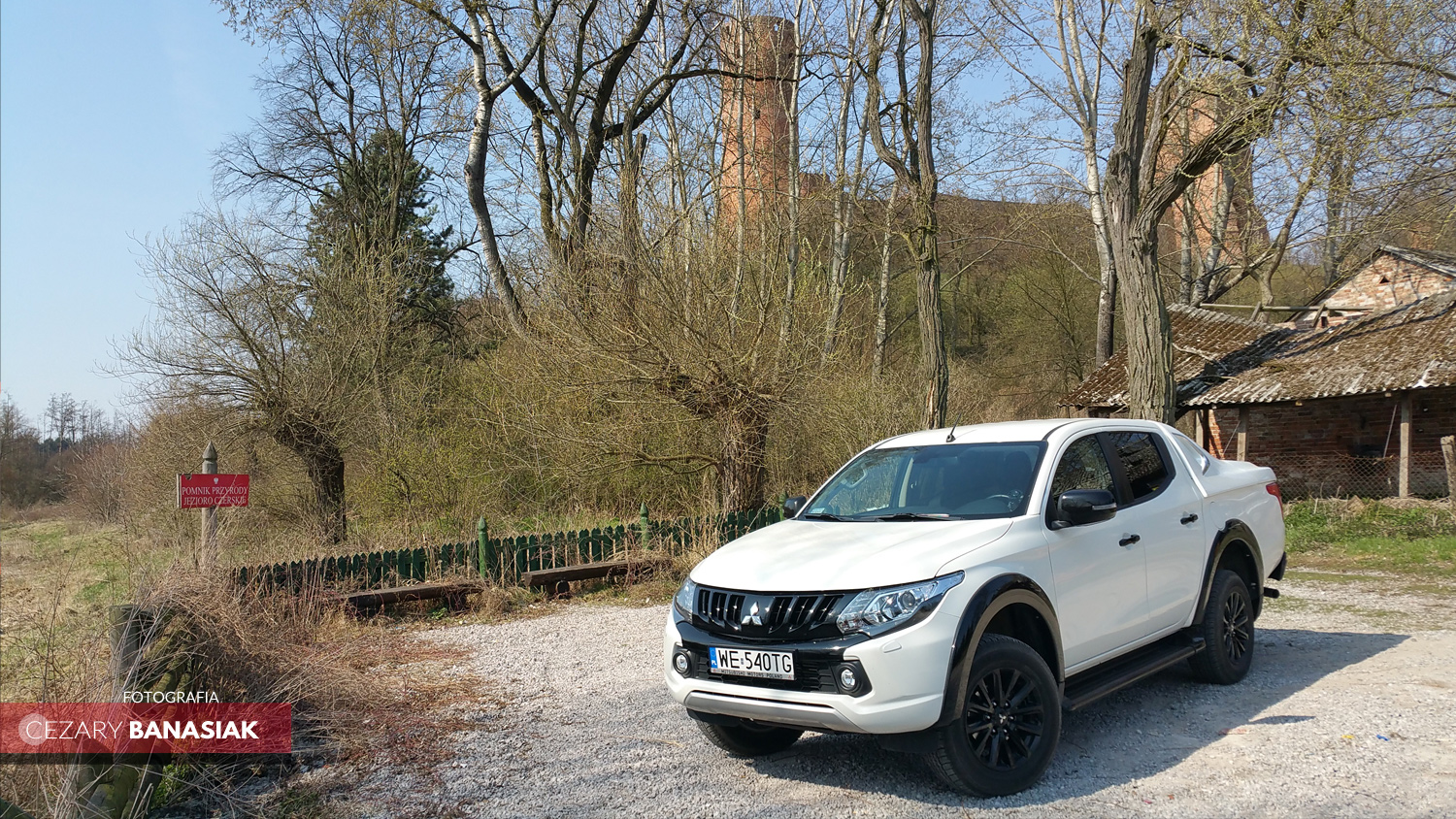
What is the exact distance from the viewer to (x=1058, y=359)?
35.2 m

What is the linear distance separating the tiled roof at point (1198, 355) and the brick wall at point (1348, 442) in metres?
1.30

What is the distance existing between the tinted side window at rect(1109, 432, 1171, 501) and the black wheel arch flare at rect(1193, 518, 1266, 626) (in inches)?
23.8

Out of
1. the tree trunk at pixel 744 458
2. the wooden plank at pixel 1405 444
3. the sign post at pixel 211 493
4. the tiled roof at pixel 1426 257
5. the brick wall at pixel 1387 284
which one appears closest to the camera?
the sign post at pixel 211 493

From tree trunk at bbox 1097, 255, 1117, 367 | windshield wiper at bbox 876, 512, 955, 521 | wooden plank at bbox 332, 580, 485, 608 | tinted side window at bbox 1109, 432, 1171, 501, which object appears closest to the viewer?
windshield wiper at bbox 876, 512, 955, 521

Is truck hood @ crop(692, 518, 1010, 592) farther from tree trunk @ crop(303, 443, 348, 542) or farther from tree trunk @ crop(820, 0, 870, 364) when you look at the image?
tree trunk @ crop(820, 0, 870, 364)

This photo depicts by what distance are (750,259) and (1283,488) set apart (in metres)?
18.1

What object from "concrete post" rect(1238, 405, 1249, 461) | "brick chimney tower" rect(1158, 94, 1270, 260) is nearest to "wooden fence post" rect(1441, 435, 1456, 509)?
"concrete post" rect(1238, 405, 1249, 461)

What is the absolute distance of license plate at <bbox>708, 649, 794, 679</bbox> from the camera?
167 inches

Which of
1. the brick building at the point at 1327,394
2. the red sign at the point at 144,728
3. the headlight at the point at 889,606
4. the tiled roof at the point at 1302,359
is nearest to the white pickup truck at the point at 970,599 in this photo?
the headlight at the point at 889,606

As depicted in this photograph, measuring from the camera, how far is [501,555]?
11.1 meters

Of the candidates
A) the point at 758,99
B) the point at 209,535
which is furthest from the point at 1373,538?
the point at 758,99

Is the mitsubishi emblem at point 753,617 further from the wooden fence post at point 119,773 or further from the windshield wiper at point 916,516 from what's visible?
the wooden fence post at point 119,773

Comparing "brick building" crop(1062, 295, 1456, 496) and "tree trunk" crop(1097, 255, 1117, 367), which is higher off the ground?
"tree trunk" crop(1097, 255, 1117, 367)

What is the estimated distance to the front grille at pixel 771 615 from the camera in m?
4.26
